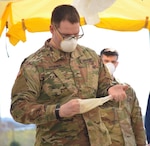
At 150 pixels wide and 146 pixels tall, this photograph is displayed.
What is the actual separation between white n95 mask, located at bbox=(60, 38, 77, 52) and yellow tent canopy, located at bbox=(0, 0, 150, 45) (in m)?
1.51

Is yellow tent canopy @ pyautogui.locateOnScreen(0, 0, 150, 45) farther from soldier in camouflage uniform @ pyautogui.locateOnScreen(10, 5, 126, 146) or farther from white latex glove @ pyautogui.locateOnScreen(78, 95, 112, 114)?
white latex glove @ pyautogui.locateOnScreen(78, 95, 112, 114)

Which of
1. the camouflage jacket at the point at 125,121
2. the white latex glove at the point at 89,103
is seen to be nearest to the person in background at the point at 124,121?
the camouflage jacket at the point at 125,121

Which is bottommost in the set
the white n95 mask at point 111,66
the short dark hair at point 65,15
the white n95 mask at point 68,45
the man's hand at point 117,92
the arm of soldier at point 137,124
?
the arm of soldier at point 137,124

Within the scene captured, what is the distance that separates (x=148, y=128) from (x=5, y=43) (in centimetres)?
168

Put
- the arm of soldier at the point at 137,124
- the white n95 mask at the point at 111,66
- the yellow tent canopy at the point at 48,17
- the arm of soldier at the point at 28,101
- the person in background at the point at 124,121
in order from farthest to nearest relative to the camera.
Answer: the yellow tent canopy at the point at 48,17 → the white n95 mask at the point at 111,66 → the arm of soldier at the point at 137,124 → the person in background at the point at 124,121 → the arm of soldier at the point at 28,101

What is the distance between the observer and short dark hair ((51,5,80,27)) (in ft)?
6.07

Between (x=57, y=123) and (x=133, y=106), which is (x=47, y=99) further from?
(x=133, y=106)

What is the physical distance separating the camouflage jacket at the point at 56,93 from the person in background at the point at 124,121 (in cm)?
12

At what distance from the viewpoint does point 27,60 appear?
1.88 m

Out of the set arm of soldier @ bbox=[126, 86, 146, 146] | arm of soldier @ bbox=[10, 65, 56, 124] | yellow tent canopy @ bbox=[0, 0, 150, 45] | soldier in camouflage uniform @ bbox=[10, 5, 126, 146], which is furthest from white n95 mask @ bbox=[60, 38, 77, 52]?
yellow tent canopy @ bbox=[0, 0, 150, 45]

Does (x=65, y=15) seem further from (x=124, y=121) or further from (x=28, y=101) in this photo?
(x=124, y=121)

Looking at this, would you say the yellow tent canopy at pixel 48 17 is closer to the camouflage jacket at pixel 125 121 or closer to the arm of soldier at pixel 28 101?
the camouflage jacket at pixel 125 121

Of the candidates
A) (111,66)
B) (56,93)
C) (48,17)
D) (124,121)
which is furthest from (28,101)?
(48,17)

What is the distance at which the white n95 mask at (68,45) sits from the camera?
185cm
